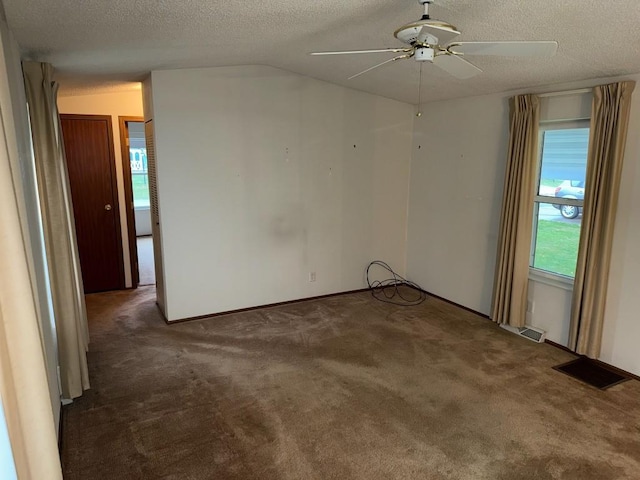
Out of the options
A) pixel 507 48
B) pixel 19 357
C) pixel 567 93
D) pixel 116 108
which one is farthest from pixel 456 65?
pixel 116 108

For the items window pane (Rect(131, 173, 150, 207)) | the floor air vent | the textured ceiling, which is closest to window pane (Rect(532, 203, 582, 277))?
the floor air vent

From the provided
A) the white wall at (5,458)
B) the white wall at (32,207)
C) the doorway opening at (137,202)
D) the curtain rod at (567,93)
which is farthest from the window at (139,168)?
the white wall at (5,458)

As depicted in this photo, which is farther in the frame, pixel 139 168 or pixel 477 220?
pixel 139 168

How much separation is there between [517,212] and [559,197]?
0.35 metres

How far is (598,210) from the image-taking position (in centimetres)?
328

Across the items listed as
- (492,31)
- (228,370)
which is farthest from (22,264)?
(492,31)

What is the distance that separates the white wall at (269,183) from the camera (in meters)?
4.10

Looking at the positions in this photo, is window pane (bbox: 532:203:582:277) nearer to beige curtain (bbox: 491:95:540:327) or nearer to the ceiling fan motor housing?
beige curtain (bbox: 491:95:540:327)

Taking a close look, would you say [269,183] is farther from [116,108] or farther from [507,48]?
[507,48]

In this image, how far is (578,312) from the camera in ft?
11.5

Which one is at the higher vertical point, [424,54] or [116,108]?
[116,108]

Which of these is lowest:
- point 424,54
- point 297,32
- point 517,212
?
point 517,212

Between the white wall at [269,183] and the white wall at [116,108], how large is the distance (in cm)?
144

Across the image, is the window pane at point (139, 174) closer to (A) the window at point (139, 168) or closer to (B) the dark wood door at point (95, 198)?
(A) the window at point (139, 168)
